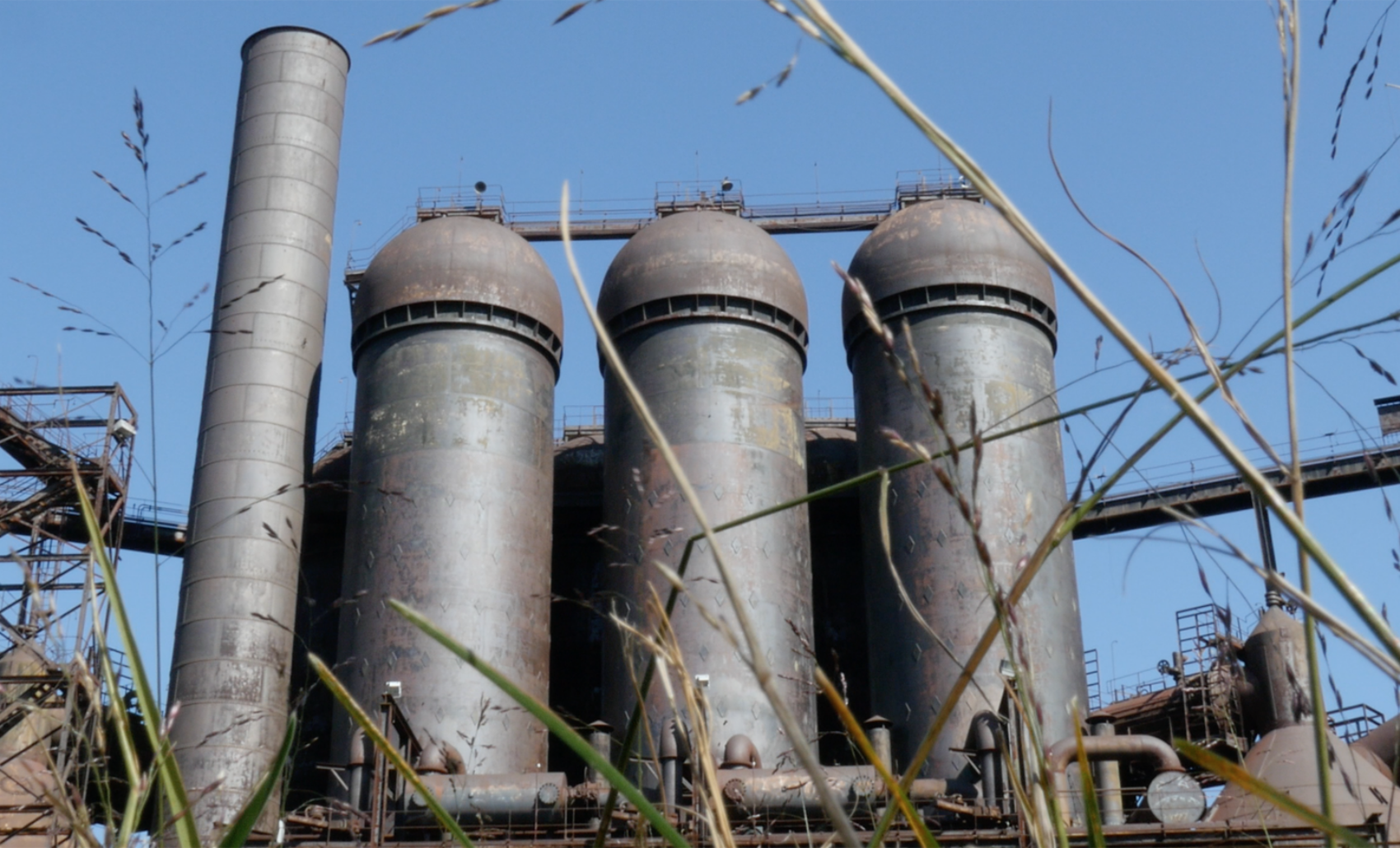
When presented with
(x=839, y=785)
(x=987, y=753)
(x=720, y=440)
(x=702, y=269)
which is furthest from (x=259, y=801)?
(x=702, y=269)

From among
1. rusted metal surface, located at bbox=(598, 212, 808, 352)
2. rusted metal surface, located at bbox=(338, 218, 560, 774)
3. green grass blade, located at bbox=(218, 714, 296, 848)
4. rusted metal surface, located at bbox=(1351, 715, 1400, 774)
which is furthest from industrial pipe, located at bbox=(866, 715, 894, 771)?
green grass blade, located at bbox=(218, 714, 296, 848)

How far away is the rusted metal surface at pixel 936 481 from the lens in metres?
21.3

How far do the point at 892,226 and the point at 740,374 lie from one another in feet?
13.7

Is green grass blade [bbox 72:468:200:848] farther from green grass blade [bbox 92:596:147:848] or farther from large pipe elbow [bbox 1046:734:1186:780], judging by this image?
large pipe elbow [bbox 1046:734:1186:780]

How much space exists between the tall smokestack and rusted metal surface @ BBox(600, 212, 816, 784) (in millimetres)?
5146

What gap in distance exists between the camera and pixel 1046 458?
23.1m

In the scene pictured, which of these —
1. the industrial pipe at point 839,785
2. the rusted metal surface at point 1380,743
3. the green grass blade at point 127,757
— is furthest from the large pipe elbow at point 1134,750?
the green grass blade at point 127,757

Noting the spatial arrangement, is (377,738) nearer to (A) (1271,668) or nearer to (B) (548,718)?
(B) (548,718)

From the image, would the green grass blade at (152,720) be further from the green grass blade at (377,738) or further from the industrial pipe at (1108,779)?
the industrial pipe at (1108,779)

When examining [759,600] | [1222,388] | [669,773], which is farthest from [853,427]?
[1222,388]

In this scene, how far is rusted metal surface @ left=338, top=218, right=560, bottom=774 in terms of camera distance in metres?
21.5

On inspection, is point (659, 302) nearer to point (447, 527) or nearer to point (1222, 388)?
point (447, 527)

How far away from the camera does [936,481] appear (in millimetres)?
19875

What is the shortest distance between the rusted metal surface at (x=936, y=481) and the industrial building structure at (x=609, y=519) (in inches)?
2.4
